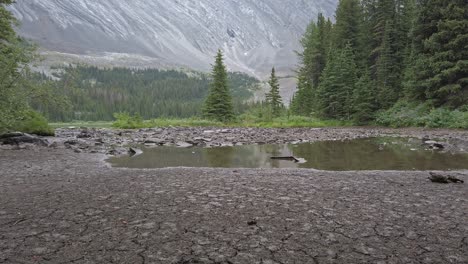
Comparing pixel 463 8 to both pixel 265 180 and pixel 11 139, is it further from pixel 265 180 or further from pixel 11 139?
pixel 11 139

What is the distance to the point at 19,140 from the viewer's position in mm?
17172

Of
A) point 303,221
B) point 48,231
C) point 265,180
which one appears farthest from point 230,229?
point 265,180

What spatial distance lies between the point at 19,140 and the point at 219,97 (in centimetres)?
3663

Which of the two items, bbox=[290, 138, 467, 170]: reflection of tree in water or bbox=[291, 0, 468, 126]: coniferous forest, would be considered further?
bbox=[291, 0, 468, 126]: coniferous forest

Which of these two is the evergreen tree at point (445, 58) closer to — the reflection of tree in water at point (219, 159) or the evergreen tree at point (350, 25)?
the evergreen tree at point (350, 25)

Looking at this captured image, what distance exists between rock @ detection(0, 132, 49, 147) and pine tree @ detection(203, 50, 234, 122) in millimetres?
34779

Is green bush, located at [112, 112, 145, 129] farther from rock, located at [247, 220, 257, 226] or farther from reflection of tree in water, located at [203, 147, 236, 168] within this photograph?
rock, located at [247, 220, 257, 226]

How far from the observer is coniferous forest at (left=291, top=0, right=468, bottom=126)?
30.4 m

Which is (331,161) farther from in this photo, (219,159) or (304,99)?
(304,99)

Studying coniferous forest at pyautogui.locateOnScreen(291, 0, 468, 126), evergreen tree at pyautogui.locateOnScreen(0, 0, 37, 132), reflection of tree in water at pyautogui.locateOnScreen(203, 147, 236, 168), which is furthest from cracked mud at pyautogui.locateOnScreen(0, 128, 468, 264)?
coniferous forest at pyautogui.locateOnScreen(291, 0, 468, 126)

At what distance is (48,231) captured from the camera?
457 centimetres

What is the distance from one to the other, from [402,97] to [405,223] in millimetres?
38100

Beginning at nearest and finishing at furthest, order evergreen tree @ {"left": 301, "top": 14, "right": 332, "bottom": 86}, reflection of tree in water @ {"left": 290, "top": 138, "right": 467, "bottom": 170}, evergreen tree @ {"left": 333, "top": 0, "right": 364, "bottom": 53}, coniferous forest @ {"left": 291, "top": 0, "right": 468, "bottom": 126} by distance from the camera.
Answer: reflection of tree in water @ {"left": 290, "top": 138, "right": 467, "bottom": 170} < coniferous forest @ {"left": 291, "top": 0, "right": 468, "bottom": 126} < evergreen tree @ {"left": 333, "top": 0, "right": 364, "bottom": 53} < evergreen tree @ {"left": 301, "top": 14, "right": 332, "bottom": 86}

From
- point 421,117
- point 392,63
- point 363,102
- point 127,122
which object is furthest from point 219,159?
point 392,63
